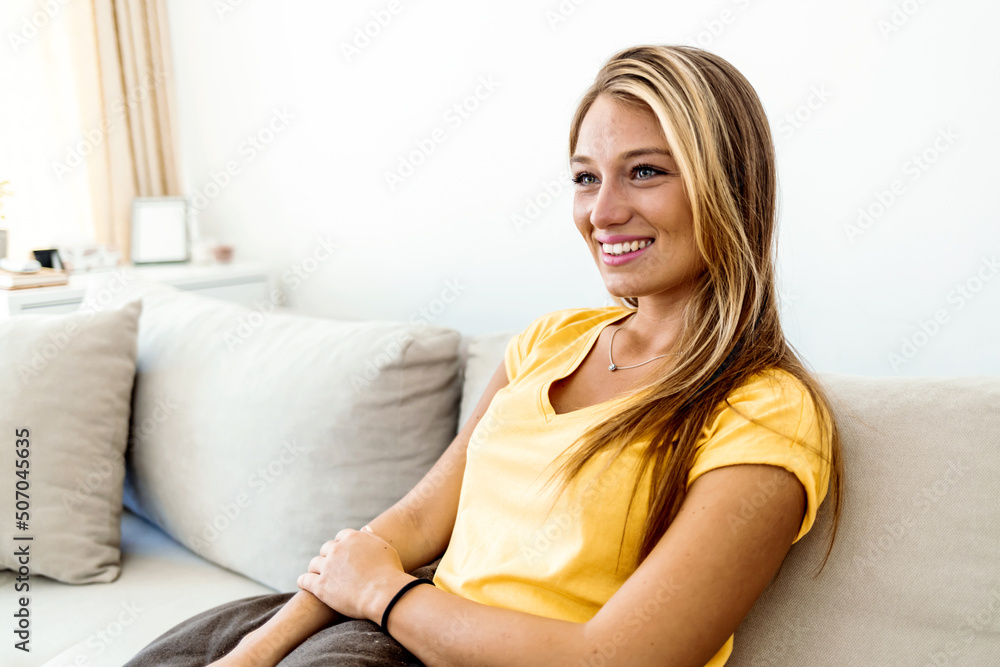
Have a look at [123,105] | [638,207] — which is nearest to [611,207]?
[638,207]

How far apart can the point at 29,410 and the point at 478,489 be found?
98cm

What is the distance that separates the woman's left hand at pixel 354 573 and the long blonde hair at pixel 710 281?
297 millimetres

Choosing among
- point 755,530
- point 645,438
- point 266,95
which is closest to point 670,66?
point 645,438

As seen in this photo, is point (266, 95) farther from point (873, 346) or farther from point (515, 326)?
point (873, 346)

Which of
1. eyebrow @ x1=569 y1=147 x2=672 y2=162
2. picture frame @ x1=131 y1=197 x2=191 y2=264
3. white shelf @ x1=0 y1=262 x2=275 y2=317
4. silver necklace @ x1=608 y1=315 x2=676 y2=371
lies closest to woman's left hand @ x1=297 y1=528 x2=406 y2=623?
silver necklace @ x1=608 y1=315 x2=676 y2=371

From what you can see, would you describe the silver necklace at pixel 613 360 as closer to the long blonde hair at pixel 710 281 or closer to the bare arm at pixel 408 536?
the long blonde hair at pixel 710 281

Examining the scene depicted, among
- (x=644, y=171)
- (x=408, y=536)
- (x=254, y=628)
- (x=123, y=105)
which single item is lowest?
(x=254, y=628)

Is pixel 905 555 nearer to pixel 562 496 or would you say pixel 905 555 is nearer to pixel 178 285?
pixel 562 496

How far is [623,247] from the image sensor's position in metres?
1.04

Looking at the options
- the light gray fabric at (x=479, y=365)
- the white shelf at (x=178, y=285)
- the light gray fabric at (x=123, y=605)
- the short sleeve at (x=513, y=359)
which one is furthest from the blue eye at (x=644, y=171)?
the white shelf at (x=178, y=285)

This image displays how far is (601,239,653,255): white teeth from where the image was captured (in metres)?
1.03

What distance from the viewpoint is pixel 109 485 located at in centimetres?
158

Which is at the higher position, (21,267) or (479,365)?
(21,267)

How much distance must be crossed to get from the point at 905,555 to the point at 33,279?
2.07 meters
